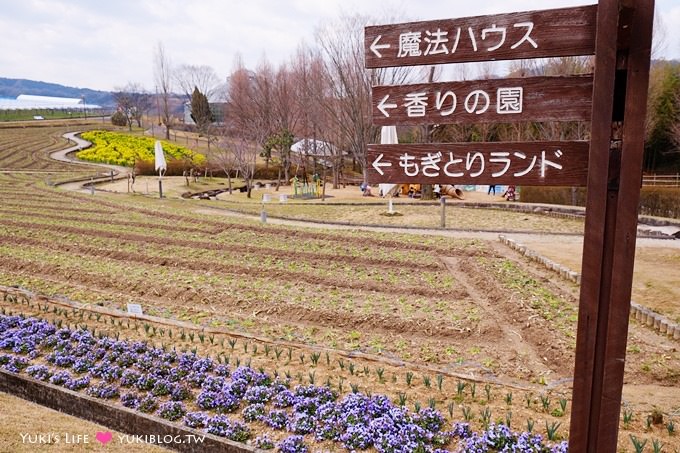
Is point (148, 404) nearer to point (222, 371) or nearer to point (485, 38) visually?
point (222, 371)

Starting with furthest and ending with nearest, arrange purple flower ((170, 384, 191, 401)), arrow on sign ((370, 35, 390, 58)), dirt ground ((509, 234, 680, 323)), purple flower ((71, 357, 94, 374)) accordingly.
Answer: dirt ground ((509, 234, 680, 323))
purple flower ((71, 357, 94, 374))
purple flower ((170, 384, 191, 401))
arrow on sign ((370, 35, 390, 58))

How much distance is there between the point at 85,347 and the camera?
571cm

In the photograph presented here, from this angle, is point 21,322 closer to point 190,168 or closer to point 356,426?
point 356,426

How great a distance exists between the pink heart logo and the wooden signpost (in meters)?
3.26

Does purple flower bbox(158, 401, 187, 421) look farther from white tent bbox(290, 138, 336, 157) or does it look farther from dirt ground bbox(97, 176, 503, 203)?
white tent bbox(290, 138, 336, 157)

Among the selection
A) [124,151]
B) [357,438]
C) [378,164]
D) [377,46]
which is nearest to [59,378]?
[357,438]

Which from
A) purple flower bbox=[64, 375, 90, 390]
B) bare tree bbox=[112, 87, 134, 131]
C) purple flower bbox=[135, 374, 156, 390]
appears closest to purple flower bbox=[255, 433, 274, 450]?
purple flower bbox=[135, 374, 156, 390]

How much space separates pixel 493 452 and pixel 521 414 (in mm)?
758

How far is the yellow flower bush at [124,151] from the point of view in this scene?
43.4 meters

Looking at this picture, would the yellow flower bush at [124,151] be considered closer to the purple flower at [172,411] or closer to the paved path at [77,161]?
the paved path at [77,161]

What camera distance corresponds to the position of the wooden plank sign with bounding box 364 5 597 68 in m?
2.75

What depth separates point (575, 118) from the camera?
9.32 feet

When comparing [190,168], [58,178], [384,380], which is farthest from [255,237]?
[190,168]

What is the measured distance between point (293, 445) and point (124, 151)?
47553 mm
